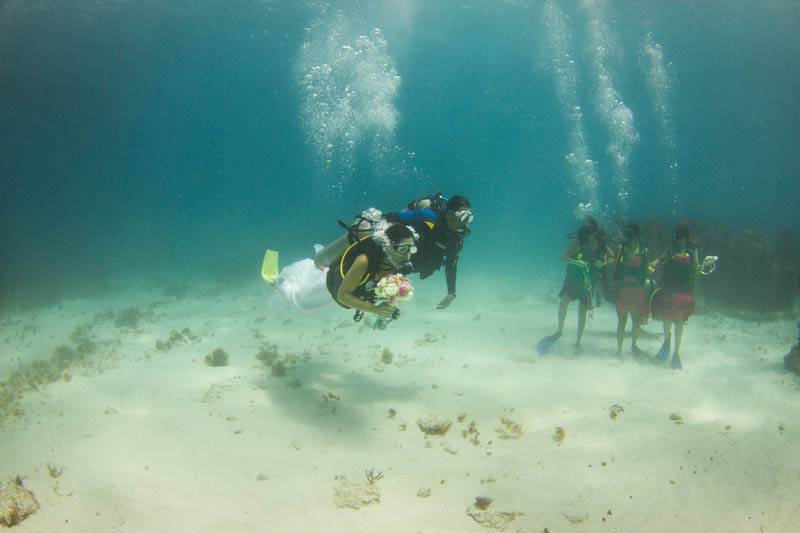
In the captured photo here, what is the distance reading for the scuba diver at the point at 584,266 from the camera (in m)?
8.64

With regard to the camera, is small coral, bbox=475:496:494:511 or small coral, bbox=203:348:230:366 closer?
small coral, bbox=475:496:494:511

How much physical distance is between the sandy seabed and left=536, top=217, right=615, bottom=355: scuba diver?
0.96 meters

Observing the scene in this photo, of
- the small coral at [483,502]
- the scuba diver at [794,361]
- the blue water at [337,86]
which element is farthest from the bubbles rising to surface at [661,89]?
the small coral at [483,502]

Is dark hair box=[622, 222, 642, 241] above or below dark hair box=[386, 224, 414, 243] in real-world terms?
above

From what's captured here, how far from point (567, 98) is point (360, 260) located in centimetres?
9221

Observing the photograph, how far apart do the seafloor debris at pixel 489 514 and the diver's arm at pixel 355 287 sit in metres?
2.32

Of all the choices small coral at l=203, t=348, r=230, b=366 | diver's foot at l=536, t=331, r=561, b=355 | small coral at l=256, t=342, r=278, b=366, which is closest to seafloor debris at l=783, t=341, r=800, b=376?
diver's foot at l=536, t=331, r=561, b=355

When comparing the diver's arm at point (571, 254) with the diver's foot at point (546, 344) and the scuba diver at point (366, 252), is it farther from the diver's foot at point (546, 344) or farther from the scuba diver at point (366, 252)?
the scuba diver at point (366, 252)

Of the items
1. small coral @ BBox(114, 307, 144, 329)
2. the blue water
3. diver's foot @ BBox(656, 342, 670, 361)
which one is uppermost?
the blue water

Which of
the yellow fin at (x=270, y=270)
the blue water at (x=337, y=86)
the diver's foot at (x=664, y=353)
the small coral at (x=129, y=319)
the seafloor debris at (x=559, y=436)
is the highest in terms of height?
the blue water at (x=337, y=86)

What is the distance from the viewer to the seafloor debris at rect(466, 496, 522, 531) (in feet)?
12.9

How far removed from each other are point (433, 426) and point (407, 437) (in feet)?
1.25

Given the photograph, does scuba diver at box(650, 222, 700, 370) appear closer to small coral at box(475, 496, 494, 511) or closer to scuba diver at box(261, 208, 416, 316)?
scuba diver at box(261, 208, 416, 316)

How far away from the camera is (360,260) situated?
5117 mm
